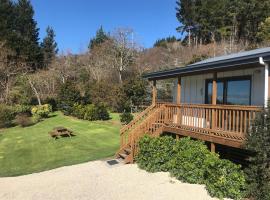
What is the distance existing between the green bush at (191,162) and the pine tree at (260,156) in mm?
1419

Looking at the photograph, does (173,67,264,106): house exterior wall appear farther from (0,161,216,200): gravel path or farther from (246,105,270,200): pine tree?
(0,161,216,200): gravel path

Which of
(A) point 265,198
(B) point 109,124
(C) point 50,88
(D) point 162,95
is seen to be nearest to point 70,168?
(A) point 265,198

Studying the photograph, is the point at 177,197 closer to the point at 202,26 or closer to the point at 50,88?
the point at 50,88

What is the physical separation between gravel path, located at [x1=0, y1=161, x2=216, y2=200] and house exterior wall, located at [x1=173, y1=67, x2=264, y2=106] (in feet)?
13.5

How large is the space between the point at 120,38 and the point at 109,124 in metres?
19.6

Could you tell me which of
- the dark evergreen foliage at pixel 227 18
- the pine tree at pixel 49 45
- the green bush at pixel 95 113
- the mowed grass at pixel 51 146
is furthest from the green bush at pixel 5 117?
the dark evergreen foliage at pixel 227 18

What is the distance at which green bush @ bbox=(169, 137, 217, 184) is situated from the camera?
31.3 ft

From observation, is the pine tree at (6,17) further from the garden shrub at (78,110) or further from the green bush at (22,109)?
the garden shrub at (78,110)

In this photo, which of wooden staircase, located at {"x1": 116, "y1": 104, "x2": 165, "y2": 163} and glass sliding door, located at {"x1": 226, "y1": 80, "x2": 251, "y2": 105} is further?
wooden staircase, located at {"x1": 116, "y1": 104, "x2": 165, "y2": 163}

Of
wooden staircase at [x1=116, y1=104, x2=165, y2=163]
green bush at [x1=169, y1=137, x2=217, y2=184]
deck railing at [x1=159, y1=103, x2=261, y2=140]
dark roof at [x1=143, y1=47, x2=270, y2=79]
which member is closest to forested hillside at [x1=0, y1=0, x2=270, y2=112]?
wooden staircase at [x1=116, y1=104, x2=165, y2=163]

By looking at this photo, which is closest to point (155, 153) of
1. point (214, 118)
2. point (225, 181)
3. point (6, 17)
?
point (214, 118)

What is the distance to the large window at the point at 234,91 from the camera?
37.6 feet

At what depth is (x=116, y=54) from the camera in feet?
132

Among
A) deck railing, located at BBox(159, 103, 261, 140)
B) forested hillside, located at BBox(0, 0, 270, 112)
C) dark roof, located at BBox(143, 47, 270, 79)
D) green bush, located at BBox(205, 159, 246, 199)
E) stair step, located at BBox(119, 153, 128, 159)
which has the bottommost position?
stair step, located at BBox(119, 153, 128, 159)
